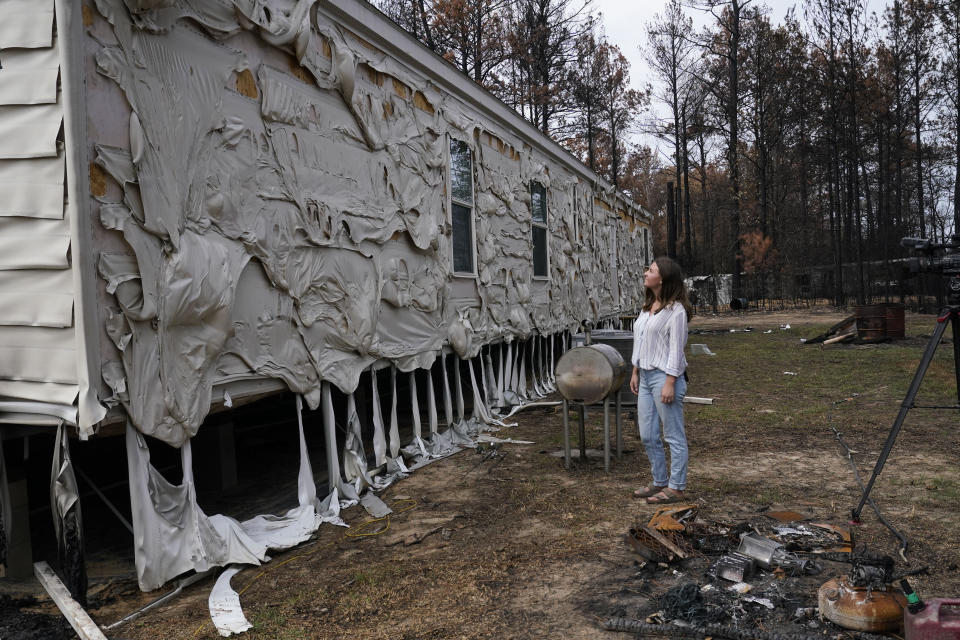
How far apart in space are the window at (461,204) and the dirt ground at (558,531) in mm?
2308

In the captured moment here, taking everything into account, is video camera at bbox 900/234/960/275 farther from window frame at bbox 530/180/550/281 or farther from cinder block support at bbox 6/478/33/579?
window frame at bbox 530/180/550/281

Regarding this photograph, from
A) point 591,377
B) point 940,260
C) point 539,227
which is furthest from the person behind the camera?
point 539,227

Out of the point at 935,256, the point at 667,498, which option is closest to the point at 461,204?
the point at 667,498

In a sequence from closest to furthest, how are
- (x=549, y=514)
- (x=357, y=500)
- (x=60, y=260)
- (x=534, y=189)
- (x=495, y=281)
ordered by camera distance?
(x=60, y=260) < (x=549, y=514) < (x=357, y=500) < (x=495, y=281) < (x=534, y=189)

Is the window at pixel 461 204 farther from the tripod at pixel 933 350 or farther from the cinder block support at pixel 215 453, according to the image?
the tripod at pixel 933 350

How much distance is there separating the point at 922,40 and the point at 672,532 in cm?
3195

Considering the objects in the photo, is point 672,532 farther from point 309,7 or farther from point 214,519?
point 309,7

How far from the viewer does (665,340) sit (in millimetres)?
4918

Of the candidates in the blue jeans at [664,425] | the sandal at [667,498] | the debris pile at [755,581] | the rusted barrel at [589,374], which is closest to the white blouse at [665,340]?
the blue jeans at [664,425]

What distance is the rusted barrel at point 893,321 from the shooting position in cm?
1523

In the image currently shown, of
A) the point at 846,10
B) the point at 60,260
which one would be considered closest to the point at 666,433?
the point at 60,260

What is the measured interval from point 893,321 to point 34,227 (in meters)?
17.0

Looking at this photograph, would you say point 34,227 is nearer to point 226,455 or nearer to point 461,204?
point 226,455

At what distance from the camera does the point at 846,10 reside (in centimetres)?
2680
